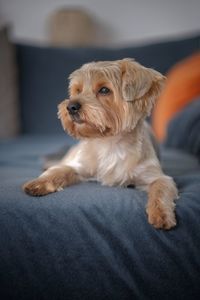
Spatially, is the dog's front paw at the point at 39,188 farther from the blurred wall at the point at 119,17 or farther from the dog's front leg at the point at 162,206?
the blurred wall at the point at 119,17

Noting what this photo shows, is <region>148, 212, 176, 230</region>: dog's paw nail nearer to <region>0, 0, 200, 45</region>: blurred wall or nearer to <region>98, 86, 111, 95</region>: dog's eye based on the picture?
<region>98, 86, 111, 95</region>: dog's eye

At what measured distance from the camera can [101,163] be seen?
185 cm

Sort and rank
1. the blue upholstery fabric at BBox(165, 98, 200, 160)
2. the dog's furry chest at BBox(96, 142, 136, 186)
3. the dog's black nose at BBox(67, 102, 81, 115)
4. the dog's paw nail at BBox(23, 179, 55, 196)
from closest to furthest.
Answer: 1. the dog's paw nail at BBox(23, 179, 55, 196)
2. the dog's black nose at BBox(67, 102, 81, 115)
3. the dog's furry chest at BBox(96, 142, 136, 186)
4. the blue upholstery fabric at BBox(165, 98, 200, 160)

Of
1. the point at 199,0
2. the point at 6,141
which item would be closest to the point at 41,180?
the point at 6,141

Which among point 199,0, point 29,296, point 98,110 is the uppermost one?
point 199,0

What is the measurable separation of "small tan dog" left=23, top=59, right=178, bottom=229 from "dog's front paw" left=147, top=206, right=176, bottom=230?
0.10 m

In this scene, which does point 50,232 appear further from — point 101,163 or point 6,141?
point 6,141

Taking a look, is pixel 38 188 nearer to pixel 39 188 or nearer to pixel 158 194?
pixel 39 188

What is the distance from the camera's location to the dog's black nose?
1656 mm

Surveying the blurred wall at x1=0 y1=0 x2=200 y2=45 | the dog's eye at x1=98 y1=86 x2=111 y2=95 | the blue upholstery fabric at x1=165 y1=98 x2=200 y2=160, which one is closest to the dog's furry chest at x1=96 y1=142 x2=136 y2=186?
the dog's eye at x1=98 y1=86 x2=111 y2=95

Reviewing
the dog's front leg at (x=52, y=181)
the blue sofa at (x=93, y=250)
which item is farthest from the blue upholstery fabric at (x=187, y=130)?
the blue sofa at (x=93, y=250)

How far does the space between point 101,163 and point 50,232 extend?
0.51 m

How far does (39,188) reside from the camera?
5.07 feet

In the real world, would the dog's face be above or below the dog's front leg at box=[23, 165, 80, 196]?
above
